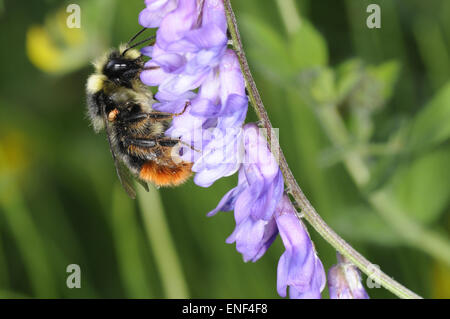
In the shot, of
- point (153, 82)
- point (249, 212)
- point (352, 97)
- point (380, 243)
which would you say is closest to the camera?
point (249, 212)

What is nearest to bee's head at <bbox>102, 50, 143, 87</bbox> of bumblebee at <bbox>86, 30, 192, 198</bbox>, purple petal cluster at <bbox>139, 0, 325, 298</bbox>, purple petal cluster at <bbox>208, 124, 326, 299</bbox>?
bumblebee at <bbox>86, 30, 192, 198</bbox>

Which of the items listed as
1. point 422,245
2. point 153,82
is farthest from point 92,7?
point 422,245

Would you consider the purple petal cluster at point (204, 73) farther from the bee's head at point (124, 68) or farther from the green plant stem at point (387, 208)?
the green plant stem at point (387, 208)

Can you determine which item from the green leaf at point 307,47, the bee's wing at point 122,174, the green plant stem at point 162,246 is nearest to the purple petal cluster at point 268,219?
the bee's wing at point 122,174

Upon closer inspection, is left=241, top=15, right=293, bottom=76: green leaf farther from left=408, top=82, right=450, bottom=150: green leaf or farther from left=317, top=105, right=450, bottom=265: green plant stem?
left=408, top=82, right=450, bottom=150: green leaf

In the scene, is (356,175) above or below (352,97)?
below

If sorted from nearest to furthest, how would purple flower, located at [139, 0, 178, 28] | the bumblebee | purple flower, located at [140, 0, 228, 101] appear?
purple flower, located at [140, 0, 228, 101], purple flower, located at [139, 0, 178, 28], the bumblebee

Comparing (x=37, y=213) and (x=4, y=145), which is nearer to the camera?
(x=37, y=213)

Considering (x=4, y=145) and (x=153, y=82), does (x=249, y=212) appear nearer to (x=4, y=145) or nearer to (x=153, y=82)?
(x=153, y=82)
